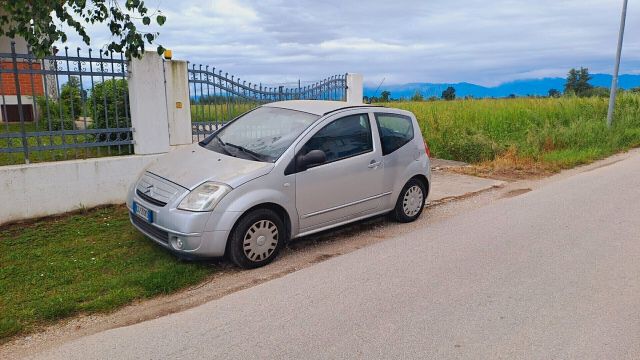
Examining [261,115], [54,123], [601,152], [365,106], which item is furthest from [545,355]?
[601,152]

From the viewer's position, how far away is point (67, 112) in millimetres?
8102

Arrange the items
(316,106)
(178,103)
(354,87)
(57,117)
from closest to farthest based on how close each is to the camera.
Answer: (316,106) < (57,117) < (178,103) < (354,87)

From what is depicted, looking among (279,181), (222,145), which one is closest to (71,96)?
(222,145)

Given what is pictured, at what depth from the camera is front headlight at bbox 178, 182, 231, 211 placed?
15.5ft

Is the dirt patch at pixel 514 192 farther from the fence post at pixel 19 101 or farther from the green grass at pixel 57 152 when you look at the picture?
the fence post at pixel 19 101

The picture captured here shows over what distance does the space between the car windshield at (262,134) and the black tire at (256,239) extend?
0.64 metres

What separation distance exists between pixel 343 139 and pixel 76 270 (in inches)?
125

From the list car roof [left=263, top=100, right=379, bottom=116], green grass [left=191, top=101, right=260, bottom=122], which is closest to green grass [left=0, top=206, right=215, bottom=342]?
car roof [left=263, top=100, right=379, bottom=116]

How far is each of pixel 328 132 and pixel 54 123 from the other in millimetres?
4220

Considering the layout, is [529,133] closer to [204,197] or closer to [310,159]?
[310,159]

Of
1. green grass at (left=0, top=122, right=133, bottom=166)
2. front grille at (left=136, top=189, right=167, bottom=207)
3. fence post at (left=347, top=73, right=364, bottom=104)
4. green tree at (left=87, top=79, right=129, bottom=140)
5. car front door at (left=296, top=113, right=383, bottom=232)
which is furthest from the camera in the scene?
fence post at (left=347, top=73, right=364, bottom=104)

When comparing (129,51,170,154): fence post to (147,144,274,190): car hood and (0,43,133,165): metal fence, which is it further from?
(147,144,274,190): car hood

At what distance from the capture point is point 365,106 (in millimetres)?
6324

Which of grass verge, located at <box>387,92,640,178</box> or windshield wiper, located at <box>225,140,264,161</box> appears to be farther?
grass verge, located at <box>387,92,640,178</box>
